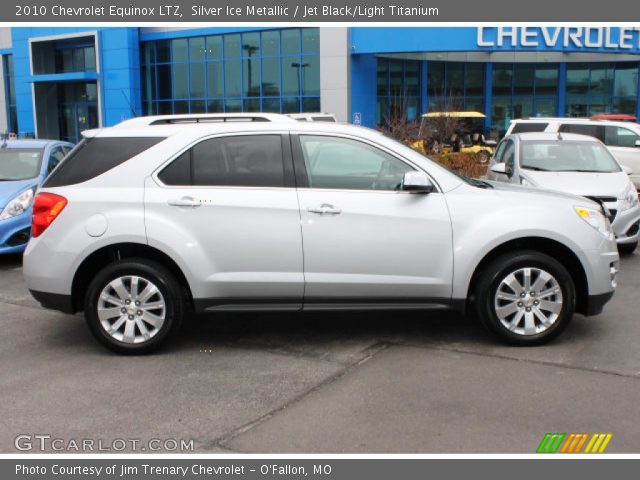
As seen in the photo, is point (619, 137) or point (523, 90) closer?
point (619, 137)

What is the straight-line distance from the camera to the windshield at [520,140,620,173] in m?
9.75

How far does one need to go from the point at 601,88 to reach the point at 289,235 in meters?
33.5

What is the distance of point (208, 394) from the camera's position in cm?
454

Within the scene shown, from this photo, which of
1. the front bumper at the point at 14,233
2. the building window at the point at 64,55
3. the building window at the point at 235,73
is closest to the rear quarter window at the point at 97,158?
the front bumper at the point at 14,233

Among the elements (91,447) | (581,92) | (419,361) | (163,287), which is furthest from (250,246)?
(581,92)

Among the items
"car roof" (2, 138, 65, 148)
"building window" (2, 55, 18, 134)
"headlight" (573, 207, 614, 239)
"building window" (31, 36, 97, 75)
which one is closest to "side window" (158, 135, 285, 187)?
"headlight" (573, 207, 614, 239)

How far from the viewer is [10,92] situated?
3944cm

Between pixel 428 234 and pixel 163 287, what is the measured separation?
6.72 ft

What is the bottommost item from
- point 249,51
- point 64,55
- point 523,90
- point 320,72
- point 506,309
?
point 506,309

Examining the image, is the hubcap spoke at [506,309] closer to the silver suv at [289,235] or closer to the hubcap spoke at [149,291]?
→ the silver suv at [289,235]

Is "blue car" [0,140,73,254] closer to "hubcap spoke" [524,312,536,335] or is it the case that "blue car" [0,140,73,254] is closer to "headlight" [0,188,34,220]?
"headlight" [0,188,34,220]

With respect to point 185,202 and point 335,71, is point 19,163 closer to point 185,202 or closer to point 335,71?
point 185,202

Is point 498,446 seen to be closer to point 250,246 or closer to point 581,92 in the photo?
point 250,246

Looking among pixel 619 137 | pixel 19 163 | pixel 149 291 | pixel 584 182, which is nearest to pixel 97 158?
pixel 149 291
